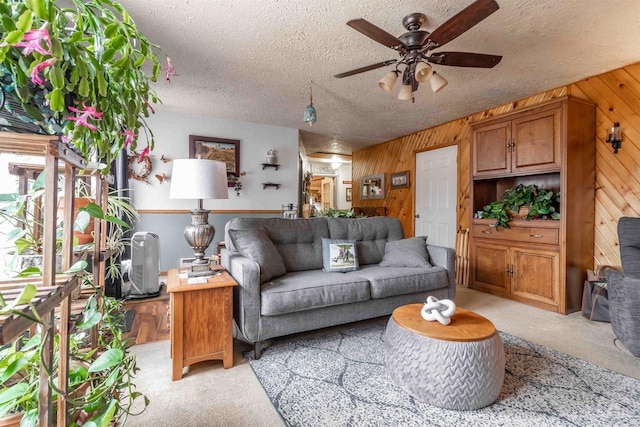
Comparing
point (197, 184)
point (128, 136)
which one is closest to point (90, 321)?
point (128, 136)

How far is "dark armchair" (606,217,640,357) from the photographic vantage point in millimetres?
1968

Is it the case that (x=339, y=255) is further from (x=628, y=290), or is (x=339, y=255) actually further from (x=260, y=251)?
(x=628, y=290)

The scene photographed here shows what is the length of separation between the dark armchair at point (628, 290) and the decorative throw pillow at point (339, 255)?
6.16 feet

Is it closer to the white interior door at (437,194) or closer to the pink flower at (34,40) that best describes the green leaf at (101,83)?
the pink flower at (34,40)

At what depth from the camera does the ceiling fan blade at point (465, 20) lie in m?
1.56

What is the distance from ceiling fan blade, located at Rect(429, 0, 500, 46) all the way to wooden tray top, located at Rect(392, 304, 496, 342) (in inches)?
66.7

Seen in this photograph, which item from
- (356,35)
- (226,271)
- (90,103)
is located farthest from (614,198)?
(90,103)

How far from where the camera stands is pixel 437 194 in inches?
189

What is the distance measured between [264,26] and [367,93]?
1.61 m

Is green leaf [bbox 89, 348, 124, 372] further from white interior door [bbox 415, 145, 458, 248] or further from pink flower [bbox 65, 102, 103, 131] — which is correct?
white interior door [bbox 415, 145, 458, 248]

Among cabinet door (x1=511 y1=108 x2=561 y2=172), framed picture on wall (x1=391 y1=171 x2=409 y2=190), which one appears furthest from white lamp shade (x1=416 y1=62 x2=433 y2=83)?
framed picture on wall (x1=391 y1=171 x2=409 y2=190)

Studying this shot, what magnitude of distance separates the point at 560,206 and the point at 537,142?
0.70m

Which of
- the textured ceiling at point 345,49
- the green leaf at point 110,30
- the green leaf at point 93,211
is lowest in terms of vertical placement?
the green leaf at point 93,211

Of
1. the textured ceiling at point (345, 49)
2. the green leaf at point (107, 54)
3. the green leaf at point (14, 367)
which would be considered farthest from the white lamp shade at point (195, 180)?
the green leaf at point (14, 367)
